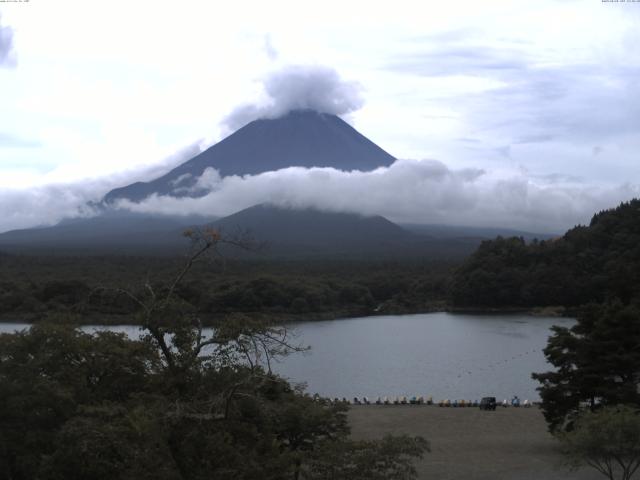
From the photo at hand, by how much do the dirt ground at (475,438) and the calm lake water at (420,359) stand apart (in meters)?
2.46

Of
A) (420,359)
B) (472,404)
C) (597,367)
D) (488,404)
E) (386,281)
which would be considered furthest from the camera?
(386,281)

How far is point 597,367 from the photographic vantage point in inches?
485

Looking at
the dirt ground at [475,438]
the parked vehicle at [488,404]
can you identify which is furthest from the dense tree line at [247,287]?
the dirt ground at [475,438]

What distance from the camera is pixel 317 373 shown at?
2342cm

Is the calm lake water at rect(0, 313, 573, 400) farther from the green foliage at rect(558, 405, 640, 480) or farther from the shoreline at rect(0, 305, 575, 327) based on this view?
the green foliage at rect(558, 405, 640, 480)

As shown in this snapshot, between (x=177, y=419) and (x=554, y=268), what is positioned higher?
(x=554, y=268)

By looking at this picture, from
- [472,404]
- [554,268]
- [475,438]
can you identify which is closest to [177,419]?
[475,438]

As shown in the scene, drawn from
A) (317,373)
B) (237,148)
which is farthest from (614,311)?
(237,148)

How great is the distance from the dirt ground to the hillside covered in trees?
29.2m

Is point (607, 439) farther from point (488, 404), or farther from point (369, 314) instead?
→ point (369, 314)

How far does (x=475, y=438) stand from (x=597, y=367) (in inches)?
110

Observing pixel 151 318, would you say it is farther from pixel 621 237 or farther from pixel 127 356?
pixel 621 237

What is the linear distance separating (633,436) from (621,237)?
42.3 m

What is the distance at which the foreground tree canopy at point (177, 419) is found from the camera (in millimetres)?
4684
